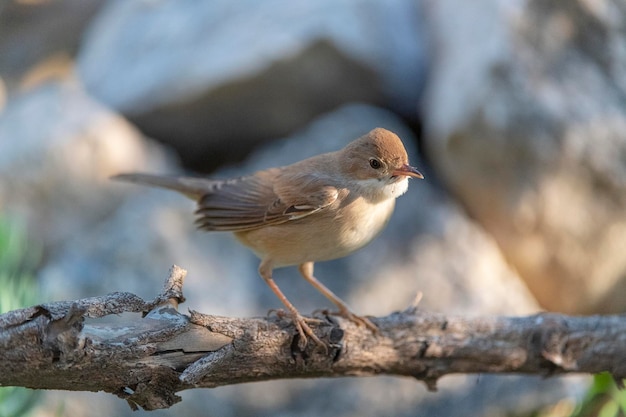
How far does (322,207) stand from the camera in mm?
3561

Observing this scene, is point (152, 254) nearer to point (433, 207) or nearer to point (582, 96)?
point (433, 207)

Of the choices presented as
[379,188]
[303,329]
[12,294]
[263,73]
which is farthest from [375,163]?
[263,73]

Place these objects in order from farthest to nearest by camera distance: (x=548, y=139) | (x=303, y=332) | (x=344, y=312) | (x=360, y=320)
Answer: (x=548, y=139) < (x=344, y=312) < (x=360, y=320) < (x=303, y=332)

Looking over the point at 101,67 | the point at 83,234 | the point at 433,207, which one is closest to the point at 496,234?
the point at 433,207

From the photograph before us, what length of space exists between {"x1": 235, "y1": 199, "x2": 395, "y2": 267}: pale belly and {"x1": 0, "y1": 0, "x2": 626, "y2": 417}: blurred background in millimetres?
1971

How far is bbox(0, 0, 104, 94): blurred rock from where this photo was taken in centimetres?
911

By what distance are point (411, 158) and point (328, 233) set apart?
3041mm

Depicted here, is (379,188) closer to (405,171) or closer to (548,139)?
(405,171)

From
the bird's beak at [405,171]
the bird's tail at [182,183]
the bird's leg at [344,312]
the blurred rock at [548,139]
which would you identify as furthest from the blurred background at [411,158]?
the bird's beak at [405,171]

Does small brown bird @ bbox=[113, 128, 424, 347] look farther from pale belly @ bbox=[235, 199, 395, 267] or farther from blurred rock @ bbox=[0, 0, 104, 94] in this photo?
blurred rock @ bbox=[0, 0, 104, 94]

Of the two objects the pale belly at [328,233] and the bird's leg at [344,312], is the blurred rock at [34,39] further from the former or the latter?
the pale belly at [328,233]

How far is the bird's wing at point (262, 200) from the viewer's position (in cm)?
360

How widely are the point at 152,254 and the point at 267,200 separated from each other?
218 centimetres

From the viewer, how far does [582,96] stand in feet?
18.9
